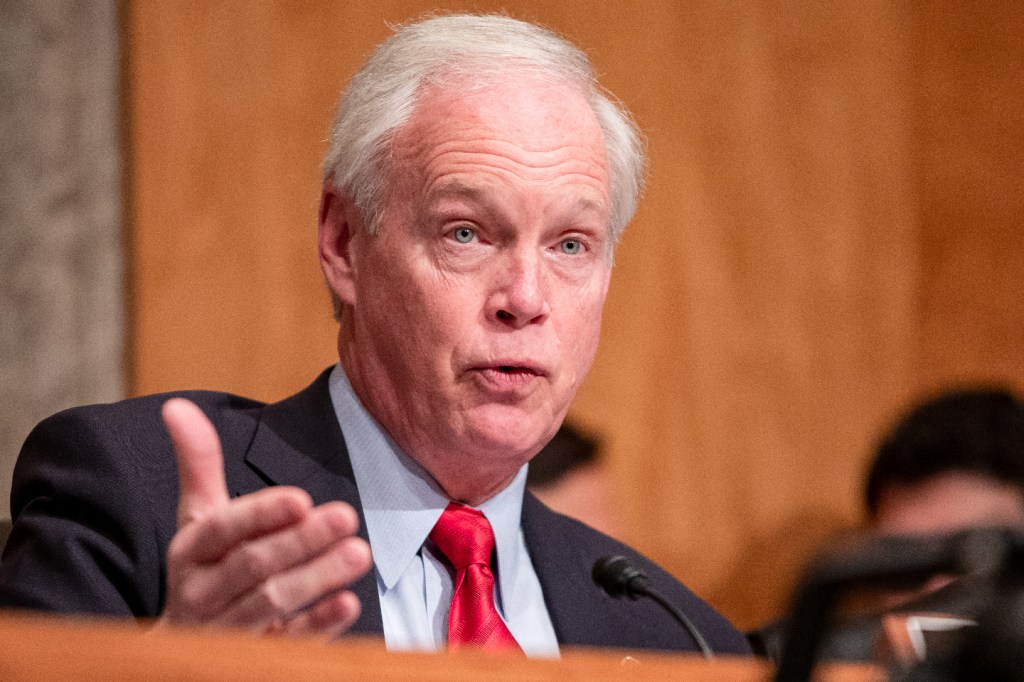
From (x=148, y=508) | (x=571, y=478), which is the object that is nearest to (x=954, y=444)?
(x=571, y=478)

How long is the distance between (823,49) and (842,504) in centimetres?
132

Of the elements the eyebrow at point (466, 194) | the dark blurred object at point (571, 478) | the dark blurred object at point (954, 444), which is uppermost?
the eyebrow at point (466, 194)

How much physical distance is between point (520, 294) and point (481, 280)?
0.07 meters

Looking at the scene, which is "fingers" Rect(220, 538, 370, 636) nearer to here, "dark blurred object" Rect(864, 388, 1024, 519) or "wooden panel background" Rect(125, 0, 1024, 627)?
"dark blurred object" Rect(864, 388, 1024, 519)

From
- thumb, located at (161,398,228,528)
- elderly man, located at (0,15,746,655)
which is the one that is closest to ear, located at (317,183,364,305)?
elderly man, located at (0,15,746,655)

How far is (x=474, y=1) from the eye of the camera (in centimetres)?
347

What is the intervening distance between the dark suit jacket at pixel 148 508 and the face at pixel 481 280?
0.13m

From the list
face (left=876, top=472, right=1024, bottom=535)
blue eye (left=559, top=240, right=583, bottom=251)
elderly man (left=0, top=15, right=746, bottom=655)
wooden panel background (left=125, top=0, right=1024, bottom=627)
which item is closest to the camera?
elderly man (left=0, top=15, right=746, bottom=655)

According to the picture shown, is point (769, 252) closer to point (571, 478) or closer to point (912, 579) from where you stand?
point (571, 478)

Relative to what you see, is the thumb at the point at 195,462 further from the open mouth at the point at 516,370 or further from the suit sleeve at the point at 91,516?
the open mouth at the point at 516,370

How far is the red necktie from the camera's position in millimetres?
1640

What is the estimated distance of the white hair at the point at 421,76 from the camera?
1812mm

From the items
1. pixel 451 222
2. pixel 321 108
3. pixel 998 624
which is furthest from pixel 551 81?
pixel 321 108

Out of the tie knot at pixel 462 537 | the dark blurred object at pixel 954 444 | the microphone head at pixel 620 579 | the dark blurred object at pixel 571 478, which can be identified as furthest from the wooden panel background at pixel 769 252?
the microphone head at pixel 620 579
